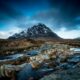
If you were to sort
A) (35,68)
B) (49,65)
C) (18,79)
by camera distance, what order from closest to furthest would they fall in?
1. (18,79)
2. (35,68)
3. (49,65)

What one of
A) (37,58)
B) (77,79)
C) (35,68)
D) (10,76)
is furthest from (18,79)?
(37,58)

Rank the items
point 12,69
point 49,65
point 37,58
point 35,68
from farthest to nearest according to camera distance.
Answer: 1. point 37,58
2. point 49,65
3. point 35,68
4. point 12,69

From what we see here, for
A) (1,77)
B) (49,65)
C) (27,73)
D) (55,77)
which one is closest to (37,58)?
(49,65)

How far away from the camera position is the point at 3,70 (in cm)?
1916

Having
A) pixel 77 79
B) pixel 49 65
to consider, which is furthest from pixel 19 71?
pixel 77 79

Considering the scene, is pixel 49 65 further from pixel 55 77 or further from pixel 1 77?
pixel 55 77

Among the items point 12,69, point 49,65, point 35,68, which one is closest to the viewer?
point 12,69

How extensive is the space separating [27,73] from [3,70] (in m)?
2.87

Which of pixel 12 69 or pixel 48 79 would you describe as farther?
pixel 12 69

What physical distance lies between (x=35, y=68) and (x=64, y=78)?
8.78 meters

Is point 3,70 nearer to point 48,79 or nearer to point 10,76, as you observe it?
point 10,76

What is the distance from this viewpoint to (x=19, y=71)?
776 inches

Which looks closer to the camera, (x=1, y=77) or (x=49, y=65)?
(x=1, y=77)

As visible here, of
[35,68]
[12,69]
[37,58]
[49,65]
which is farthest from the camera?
[37,58]
